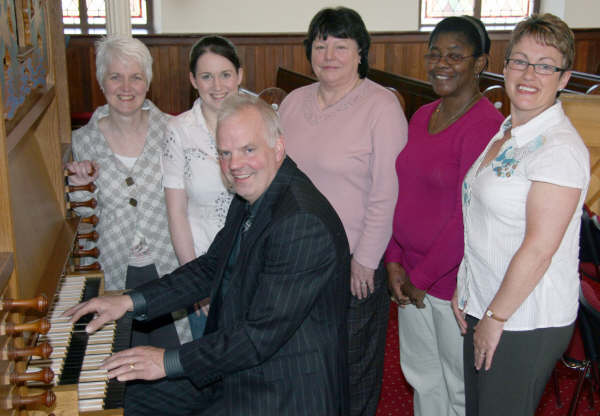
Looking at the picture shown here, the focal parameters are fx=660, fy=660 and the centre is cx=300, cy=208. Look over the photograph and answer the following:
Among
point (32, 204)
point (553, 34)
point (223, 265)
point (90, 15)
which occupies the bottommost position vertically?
point (223, 265)

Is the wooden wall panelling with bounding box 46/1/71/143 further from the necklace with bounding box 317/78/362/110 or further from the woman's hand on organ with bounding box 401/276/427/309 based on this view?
the woman's hand on organ with bounding box 401/276/427/309

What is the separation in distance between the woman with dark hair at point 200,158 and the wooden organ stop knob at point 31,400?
1089 millimetres

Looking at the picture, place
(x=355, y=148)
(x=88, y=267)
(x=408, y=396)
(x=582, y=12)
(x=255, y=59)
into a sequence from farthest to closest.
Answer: (x=582, y=12)
(x=255, y=59)
(x=408, y=396)
(x=88, y=267)
(x=355, y=148)

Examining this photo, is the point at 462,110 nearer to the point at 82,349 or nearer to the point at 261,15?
the point at 82,349

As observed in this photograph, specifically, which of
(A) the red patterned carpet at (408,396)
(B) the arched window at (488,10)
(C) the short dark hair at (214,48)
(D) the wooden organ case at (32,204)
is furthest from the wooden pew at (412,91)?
(B) the arched window at (488,10)

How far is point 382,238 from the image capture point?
2332mm

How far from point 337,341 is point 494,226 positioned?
52 centimetres

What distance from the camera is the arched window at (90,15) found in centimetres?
864

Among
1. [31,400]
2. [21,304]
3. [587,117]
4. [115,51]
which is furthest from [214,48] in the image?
[587,117]

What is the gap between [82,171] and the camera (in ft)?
8.06

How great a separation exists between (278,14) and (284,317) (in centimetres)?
792

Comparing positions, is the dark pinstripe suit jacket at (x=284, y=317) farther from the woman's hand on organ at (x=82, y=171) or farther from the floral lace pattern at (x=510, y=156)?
the woman's hand on organ at (x=82, y=171)

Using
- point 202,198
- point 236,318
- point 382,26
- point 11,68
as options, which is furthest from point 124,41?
point 382,26

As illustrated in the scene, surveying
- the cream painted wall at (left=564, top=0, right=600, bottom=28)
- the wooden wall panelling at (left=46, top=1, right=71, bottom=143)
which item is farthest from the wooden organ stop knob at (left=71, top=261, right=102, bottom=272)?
the cream painted wall at (left=564, top=0, right=600, bottom=28)
